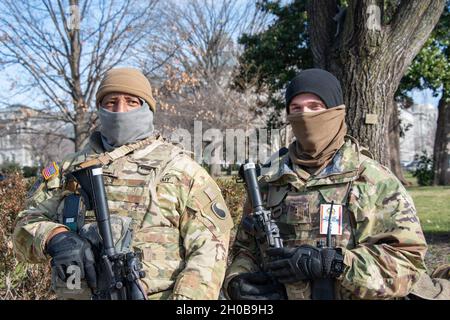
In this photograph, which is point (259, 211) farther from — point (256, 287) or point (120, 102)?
point (120, 102)

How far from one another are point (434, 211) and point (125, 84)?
9.79 m

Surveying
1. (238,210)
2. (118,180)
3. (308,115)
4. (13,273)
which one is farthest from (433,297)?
(238,210)

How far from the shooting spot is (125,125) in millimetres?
2531

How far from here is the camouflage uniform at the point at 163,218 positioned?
2.31 metres

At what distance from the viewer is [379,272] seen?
2180 millimetres

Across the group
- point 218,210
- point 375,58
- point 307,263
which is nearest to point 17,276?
point 218,210

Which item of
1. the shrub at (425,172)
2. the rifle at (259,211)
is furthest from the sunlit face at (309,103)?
the shrub at (425,172)

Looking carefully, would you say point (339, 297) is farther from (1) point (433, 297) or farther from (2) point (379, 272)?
(1) point (433, 297)

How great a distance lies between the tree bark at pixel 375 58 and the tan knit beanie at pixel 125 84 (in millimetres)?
3036

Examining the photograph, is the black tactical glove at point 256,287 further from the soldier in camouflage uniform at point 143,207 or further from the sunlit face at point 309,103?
the sunlit face at point 309,103

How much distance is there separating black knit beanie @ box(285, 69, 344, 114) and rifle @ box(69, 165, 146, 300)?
40.8 inches

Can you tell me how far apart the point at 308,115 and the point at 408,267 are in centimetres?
83

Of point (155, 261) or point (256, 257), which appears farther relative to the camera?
point (256, 257)

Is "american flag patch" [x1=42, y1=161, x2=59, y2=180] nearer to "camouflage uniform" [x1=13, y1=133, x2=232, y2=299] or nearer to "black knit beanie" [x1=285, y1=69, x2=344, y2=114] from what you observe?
"camouflage uniform" [x1=13, y1=133, x2=232, y2=299]
